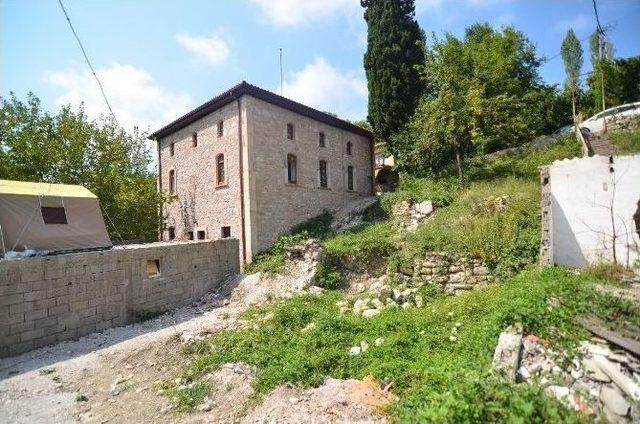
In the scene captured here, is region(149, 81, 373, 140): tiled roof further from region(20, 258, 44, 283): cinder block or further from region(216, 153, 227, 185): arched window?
region(20, 258, 44, 283): cinder block

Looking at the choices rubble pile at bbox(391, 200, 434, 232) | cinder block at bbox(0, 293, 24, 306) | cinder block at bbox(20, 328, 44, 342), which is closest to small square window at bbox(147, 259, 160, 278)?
cinder block at bbox(20, 328, 44, 342)

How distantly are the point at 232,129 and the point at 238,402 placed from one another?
12309mm

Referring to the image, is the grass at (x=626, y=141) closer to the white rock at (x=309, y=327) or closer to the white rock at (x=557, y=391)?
the white rock at (x=557, y=391)

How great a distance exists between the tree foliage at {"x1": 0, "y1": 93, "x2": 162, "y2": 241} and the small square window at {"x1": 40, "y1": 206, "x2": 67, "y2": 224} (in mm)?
5430

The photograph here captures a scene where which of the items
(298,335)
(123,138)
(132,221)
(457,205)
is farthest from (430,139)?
(123,138)

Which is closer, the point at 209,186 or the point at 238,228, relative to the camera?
the point at 238,228

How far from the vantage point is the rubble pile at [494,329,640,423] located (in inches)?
152

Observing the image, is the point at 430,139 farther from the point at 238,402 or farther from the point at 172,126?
the point at 238,402

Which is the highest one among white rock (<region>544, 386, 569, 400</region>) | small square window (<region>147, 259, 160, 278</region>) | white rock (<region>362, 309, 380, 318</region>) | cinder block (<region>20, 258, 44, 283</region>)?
cinder block (<region>20, 258, 44, 283</region>)

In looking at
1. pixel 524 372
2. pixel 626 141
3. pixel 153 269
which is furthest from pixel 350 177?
pixel 524 372

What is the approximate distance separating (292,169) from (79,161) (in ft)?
38.6

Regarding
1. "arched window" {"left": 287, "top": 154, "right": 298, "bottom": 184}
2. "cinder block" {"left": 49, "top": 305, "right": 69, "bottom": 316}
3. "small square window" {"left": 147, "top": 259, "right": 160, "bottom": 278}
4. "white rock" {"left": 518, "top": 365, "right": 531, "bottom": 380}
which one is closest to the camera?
"white rock" {"left": 518, "top": 365, "right": 531, "bottom": 380}

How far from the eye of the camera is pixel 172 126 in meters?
18.5

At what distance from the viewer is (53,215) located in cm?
1094
